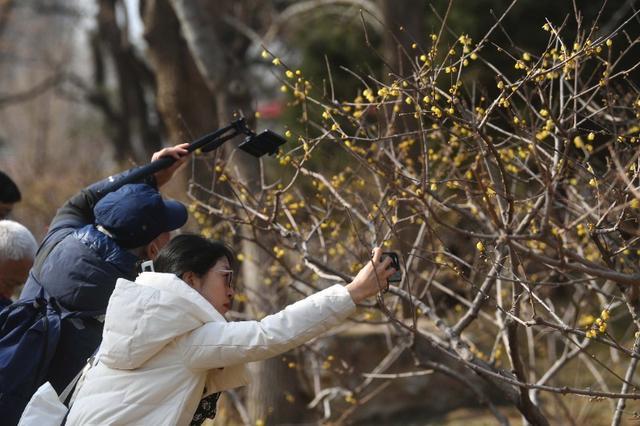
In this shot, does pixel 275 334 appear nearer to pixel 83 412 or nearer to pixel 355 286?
pixel 355 286

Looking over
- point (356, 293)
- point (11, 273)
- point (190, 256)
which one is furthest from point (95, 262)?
point (356, 293)

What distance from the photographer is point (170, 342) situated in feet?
9.72

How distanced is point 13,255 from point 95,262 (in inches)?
26.9

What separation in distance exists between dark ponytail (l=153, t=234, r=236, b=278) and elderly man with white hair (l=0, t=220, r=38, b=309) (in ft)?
3.82

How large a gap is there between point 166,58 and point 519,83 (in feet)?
22.0

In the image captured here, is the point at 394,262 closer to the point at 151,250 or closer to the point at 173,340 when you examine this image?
the point at 173,340

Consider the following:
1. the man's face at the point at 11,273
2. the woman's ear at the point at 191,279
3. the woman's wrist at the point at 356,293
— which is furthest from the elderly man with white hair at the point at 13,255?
the woman's wrist at the point at 356,293

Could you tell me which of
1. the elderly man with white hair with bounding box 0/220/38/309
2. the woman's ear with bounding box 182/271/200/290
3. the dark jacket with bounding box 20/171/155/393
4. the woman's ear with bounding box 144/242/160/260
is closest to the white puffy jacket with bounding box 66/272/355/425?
the woman's ear with bounding box 182/271/200/290

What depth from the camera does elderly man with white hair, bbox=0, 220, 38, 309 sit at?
13.6ft

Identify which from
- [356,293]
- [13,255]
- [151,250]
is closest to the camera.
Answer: [356,293]

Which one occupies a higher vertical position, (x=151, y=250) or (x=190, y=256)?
(x=190, y=256)

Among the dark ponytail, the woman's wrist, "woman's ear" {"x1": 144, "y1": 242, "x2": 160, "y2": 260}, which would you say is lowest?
"woman's ear" {"x1": 144, "y1": 242, "x2": 160, "y2": 260}

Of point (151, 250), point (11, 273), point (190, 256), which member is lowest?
point (11, 273)

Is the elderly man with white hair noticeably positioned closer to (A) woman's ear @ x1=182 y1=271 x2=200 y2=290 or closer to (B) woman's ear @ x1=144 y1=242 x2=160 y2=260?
(B) woman's ear @ x1=144 y1=242 x2=160 y2=260
